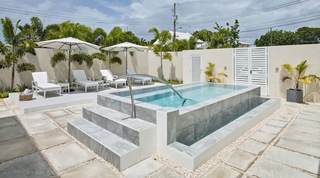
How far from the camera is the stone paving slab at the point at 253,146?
14.3ft

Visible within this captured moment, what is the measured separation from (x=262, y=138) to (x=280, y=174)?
1.69 meters

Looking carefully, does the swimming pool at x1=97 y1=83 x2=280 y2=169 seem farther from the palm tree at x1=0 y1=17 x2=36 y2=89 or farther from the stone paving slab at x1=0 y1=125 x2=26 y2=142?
the palm tree at x1=0 y1=17 x2=36 y2=89

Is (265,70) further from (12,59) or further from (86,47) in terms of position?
(12,59)

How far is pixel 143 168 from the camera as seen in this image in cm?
375

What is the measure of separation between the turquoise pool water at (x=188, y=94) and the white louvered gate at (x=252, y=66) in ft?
6.76

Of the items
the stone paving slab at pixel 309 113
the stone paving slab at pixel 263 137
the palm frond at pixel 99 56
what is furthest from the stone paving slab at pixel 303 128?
the palm frond at pixel 99 56

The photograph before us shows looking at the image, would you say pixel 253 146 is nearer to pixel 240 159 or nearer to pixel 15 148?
pixel 240 159

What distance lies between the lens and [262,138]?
509 cm

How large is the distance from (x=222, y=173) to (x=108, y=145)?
7.49 feet

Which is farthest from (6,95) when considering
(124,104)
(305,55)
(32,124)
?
(305,55)

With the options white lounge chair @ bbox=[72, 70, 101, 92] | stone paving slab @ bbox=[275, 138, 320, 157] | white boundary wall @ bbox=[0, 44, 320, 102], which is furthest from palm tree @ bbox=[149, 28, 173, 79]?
stone paving slab @ bbox=[275, 138, 320, 157]

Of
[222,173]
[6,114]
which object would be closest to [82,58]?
[6,114]

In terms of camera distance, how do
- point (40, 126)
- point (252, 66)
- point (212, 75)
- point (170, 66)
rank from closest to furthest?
point (40, 126), point (252, 66), point (212, 75), point (170, 66)

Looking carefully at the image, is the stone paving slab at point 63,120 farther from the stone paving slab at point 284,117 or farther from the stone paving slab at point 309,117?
the stone paving slab at point 309,117
